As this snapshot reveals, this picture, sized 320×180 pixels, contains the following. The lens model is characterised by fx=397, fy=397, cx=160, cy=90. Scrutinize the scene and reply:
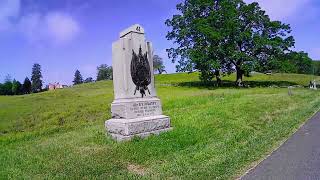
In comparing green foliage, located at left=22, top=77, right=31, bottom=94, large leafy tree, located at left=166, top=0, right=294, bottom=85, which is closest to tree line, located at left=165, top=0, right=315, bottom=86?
large leafy tree, located at left=166, top=0, right=294, bottom=85

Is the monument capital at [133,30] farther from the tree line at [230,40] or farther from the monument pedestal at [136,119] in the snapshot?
the tree line at [230,40]

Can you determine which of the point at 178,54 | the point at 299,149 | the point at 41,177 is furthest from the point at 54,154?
the point at 178,54

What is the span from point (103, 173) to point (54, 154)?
280 centimetres

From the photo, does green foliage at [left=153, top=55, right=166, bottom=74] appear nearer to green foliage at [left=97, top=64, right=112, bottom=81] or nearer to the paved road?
green foliage at [left=97, top=64, right=112, bottom=81]

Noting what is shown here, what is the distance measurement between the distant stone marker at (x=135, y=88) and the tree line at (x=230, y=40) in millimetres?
38191

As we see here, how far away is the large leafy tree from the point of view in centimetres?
5325

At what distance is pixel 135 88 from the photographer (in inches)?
540

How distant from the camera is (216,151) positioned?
1012cm

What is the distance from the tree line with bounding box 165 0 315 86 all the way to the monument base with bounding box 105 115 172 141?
39.0 metres

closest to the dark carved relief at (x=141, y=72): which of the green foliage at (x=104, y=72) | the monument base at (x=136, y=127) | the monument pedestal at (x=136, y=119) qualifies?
the monument pedestal at (x=136, y=119)

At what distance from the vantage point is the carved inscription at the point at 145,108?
13245 millimetres

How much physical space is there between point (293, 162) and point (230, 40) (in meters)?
47.4

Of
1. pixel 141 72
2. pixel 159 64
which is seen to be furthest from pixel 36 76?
pixel 141 72

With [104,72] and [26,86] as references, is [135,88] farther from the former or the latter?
[104,72]
